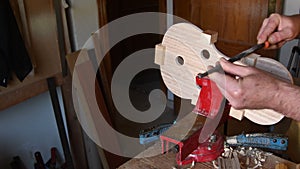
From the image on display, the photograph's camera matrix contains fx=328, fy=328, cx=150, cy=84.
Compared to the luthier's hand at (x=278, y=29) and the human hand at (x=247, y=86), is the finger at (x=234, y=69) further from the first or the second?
the luthier's hand at (x=278, y=29)

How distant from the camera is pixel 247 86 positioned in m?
0.79

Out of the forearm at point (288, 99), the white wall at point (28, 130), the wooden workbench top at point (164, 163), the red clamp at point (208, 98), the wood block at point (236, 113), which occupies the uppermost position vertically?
the forearm at point (288, 99)

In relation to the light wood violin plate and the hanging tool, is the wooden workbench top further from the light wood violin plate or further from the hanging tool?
the hanging tool

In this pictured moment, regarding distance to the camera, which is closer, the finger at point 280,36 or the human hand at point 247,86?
the human hand at point 247,86

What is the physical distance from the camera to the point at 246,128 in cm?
176

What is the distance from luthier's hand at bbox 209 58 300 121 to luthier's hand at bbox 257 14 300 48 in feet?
0.86

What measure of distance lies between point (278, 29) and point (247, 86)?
374 millimetres

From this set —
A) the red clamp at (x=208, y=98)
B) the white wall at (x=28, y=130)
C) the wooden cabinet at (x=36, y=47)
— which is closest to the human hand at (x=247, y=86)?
the red clamp at (x=208, y=98)

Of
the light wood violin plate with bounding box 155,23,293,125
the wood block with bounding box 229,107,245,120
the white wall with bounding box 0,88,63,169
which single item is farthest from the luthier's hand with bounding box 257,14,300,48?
the white wall with bounding box 0,88,63,169

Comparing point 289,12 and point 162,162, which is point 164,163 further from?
point 289,12

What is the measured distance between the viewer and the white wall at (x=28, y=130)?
1.89 metres

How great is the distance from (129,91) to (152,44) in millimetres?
715

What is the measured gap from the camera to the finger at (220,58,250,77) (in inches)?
32.3

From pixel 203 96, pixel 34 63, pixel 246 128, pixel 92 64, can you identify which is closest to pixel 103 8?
pixel 92 64
